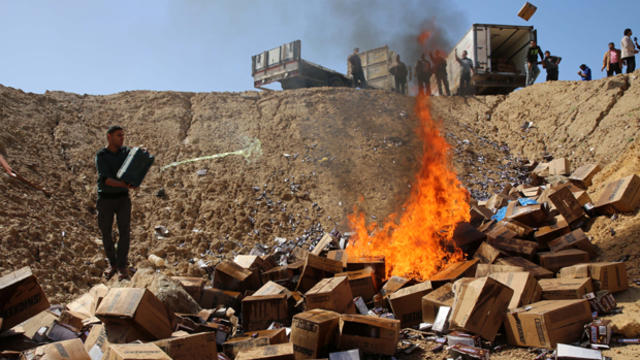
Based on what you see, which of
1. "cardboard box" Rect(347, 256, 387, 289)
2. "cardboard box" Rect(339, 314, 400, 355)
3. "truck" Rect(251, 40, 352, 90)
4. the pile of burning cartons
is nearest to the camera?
the pile of burning cartons

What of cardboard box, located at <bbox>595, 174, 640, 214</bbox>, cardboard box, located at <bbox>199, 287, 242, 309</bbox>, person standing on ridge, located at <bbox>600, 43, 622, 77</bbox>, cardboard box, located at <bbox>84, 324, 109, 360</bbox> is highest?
person standing on ridge, located at <bbox>600, 43, 622, 77</bbox>

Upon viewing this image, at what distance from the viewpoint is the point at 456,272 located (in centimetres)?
476

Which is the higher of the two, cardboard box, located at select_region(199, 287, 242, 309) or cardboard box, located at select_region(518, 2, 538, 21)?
cardboard box, located at select_region(518, 2, 538, 21)

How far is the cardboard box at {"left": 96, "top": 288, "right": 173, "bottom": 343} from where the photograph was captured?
3.20 metres

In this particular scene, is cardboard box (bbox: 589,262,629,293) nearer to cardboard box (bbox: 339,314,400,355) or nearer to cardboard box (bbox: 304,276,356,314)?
cardboard box (bbox: 339,314,400,355)

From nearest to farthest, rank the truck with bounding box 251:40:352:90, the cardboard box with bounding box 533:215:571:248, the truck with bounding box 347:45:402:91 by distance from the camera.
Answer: the cardboard box with bounding box 533:215:571:248
the truck with bounding box 251:40:352:90
the truck with bounding box 347:45:402:91

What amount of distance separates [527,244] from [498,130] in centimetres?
805

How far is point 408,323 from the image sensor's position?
14.2 feet

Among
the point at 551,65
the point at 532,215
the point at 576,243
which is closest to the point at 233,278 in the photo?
the point at 532,215

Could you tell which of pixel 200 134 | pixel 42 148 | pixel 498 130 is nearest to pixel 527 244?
pixel 498 130

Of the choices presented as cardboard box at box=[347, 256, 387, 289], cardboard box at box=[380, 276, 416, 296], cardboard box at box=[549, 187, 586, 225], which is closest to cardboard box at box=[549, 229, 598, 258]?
cardboard box at box=[549, 187, 586, 225]

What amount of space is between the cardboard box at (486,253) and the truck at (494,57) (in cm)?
1088

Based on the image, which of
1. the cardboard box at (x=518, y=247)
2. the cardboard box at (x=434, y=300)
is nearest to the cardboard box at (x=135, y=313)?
the cardboard box at (x=434, y=300)

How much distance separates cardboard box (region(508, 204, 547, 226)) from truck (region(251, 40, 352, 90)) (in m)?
11.5
